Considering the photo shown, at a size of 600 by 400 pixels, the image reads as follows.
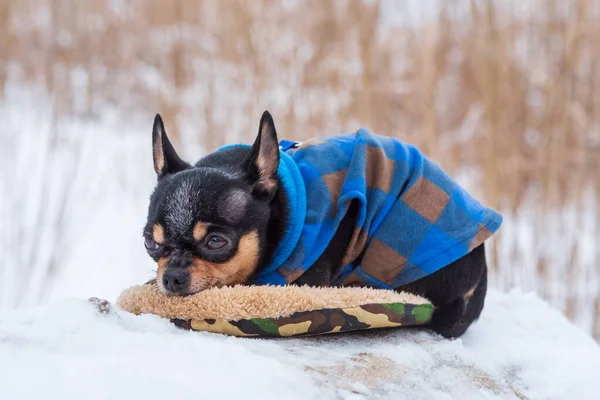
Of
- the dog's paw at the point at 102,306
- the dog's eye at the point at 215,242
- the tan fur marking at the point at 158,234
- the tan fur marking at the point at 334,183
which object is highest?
the tan fur marking at the point at 334,183

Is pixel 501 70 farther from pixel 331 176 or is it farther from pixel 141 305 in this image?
pixel 141 305

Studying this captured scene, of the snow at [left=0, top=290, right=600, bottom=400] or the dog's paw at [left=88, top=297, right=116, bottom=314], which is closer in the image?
the snow at [left=0, top=290, right=600, bottom=400]

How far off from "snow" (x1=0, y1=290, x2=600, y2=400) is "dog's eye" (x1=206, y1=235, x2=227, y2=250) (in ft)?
1.07

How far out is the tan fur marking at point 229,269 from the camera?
1.91 meters

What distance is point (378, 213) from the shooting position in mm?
2264

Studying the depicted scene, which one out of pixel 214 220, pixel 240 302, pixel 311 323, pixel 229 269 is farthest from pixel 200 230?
pixel 311 323

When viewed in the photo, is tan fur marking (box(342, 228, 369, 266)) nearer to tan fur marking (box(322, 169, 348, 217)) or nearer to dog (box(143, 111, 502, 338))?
dog (box(143, 111, 502, 338))

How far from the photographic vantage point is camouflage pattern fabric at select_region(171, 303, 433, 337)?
170 cm

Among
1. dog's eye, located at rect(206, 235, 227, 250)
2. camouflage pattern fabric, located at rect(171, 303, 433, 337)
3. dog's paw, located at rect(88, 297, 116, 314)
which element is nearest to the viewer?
dog's paw, located at rect(88, 297, 116, 314)

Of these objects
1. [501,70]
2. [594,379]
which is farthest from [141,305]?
[501,70]

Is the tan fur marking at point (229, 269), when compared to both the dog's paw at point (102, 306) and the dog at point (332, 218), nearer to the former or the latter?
the dog at point (332, 218)

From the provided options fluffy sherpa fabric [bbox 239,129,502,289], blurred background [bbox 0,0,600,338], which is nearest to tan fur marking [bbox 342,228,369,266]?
fluffy sherpa fabric [bbox 239,129,502,289]

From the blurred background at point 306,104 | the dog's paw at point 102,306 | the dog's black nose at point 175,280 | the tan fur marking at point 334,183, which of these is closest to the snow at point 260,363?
the dog's paw at point 102,306

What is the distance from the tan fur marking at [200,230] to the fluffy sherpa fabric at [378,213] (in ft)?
0.97
